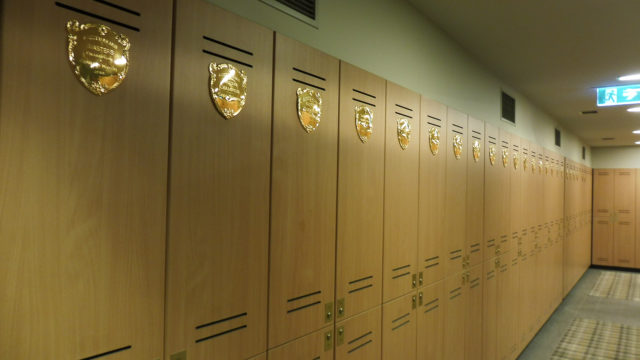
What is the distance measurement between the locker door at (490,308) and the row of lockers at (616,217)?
898cm

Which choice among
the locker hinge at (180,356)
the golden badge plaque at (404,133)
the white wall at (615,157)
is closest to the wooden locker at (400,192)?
the golden badge plaque at (404,133)

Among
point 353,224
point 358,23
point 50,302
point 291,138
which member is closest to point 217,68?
point 291,138

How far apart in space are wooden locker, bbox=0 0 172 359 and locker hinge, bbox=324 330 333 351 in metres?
0.90

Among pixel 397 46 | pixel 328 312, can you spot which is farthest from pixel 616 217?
pixel 328 312

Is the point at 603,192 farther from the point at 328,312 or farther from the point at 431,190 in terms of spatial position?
the point at 328,312

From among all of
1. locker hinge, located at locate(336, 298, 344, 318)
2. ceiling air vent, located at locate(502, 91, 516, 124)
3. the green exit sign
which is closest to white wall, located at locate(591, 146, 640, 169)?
the green exit sign

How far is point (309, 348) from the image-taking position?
1.92 m

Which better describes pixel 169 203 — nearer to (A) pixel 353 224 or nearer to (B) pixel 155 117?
(B) pixel 155 117

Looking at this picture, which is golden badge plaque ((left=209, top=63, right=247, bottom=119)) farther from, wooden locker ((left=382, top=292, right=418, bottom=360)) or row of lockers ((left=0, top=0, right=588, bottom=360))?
wooden locker ((left=382, top=292, right=418, bottom=360))

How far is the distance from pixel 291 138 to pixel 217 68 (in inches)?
17.5

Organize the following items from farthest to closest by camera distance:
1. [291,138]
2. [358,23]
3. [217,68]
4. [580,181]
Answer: [580,181] < [358,23] < [291,138] < [217,68]

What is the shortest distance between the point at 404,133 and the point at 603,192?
36.7 ft

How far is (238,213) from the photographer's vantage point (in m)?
1.58

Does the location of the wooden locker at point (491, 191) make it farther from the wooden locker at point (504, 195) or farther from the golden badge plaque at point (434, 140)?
the golden badge plaque at point (434, 140)
